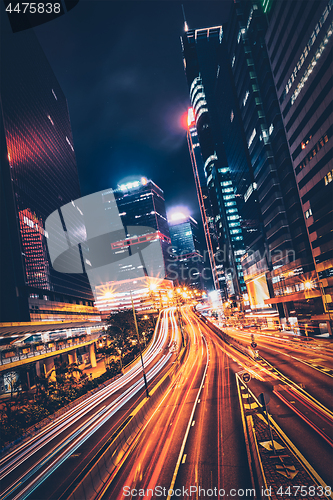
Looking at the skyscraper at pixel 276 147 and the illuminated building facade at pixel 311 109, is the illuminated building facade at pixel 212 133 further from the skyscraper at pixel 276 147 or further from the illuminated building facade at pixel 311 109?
the illuminated building facade at pixel 311 109

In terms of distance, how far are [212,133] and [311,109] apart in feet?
445

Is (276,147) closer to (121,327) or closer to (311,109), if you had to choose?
(311,109)

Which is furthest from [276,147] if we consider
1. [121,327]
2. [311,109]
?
[121,327]

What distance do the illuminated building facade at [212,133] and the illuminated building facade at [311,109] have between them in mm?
96768

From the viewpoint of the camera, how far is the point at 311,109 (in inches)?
2211

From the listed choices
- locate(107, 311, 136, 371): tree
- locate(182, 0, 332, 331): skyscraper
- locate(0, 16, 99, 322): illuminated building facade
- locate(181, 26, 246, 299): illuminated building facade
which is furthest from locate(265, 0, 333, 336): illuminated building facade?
locate(181, 26, 246, 299): illuminated building facade

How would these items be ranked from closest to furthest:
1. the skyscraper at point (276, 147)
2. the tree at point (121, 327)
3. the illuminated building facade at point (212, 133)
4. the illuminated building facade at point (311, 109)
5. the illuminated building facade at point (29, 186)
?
the illuminated building facade at point (311, 109) → the skyscraper at point (276, 147) → the illuminated building facade at point (29, 186) → the tree at point (121, 327) → the illuminated building facade at point (212, 133)

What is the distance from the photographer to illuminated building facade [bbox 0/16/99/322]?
75812mm

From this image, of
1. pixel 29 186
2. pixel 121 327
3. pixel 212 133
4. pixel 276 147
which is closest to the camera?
pixel 276 147

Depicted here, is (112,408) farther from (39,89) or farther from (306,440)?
(39,89)

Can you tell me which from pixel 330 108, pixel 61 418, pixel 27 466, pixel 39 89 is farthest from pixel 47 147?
pixel 27 466

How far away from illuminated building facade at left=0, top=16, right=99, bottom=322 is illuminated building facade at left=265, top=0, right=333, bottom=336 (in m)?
71.0

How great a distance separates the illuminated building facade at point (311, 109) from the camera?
50.7 meters

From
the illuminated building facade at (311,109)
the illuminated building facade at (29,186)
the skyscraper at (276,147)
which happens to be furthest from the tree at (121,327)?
the illuminated building facade at (311,109)
